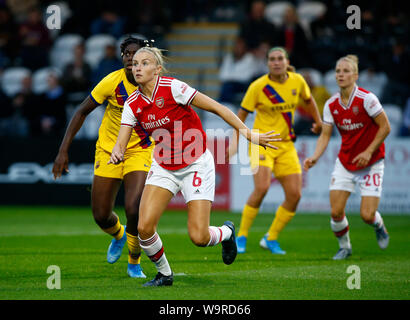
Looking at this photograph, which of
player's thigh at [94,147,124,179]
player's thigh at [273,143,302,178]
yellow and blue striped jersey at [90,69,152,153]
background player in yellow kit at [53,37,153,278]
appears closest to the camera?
background player in yellow kit at [53,37,153,278]

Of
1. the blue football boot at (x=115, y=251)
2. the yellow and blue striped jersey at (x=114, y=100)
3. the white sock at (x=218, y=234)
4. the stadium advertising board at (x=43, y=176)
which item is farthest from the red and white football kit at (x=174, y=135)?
the stadium advertising board at (x=43, y=176)

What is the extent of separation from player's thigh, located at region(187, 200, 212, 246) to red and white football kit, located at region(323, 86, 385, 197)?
284cm

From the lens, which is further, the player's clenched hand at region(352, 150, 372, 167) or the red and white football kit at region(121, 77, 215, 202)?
the player's clenched hand at region(352, 150, 372, 167)

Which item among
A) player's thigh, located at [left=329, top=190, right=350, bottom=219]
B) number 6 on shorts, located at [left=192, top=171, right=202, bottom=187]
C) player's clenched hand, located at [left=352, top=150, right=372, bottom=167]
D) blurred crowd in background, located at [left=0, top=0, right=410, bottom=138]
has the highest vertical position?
blurred crowd in background, located at [left=0, top=0, right=410, bottom=138]

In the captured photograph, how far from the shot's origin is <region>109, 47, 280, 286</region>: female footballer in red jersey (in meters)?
6.77

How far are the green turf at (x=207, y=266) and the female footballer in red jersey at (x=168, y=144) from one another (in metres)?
0.55

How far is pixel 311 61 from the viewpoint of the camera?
17578mm

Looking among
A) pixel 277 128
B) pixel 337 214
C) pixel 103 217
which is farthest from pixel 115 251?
pixel 277 128

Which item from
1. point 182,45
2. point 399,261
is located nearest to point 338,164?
point 399,261

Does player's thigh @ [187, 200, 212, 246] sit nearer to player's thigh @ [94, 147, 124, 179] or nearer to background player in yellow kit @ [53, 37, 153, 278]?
background player in yellow kit @ [53, 37, 153, 278]

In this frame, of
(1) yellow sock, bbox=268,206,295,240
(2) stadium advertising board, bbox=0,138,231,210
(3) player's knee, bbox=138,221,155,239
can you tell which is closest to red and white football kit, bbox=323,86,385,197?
(1) yellow sock, bbox=268,206,295,240

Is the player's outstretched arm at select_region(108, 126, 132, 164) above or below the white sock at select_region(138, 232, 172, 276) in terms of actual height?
above

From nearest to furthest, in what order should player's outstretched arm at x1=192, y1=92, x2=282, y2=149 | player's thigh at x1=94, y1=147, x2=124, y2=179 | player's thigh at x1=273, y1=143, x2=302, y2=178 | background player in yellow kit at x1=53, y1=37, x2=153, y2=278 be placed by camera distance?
player's outstretched arm at x1=192, y1=92, x2=282, y2=149, background player in yellow kit at x1=53, y1=37, x2=153, y2=278, player's thigh at x1=94, y1=147, x2=124, y2=179, player's thigh at x1=273, y1=143, x2=302, y2=178

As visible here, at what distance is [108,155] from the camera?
8.02 metres
